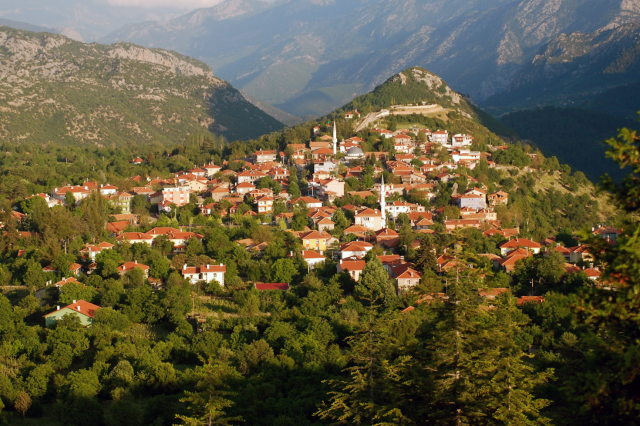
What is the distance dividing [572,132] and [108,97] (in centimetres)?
9285

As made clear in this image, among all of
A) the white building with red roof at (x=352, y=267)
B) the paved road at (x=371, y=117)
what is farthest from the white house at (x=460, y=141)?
the white building with red roof at (x=352, y=267)

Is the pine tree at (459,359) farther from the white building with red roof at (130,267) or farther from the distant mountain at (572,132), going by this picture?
the distant mountain at (572,132)

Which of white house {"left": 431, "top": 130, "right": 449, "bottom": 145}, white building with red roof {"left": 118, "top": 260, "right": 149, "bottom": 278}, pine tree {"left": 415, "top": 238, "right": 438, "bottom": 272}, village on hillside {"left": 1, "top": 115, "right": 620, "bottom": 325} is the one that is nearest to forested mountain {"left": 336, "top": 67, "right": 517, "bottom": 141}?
white house {"left": 431, "top": 130, "right": 449, "bottom": 145}

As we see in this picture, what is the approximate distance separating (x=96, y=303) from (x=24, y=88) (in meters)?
96.7


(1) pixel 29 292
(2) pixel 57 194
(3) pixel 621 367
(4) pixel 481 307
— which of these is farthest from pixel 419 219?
(3) pixel 621 367

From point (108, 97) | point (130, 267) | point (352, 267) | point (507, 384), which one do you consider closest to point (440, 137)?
point (352, 267)

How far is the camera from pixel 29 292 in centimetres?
3675

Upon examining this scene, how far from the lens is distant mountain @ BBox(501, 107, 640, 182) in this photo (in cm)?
→ 11306

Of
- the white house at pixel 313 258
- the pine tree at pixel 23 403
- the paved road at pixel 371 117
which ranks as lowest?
the pine tree at pixel 23 403

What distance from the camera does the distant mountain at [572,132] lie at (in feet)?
371

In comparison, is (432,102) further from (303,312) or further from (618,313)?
(618,313)

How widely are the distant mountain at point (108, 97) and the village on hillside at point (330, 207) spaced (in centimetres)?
4394

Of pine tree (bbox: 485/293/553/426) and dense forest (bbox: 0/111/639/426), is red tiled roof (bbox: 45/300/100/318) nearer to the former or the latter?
dense forest (bbox: 0/111/639/426)

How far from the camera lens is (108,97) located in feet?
420
